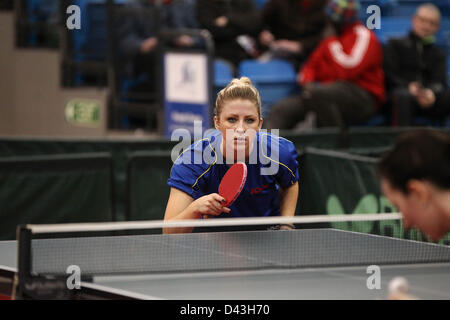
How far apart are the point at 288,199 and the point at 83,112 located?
730 centimetres

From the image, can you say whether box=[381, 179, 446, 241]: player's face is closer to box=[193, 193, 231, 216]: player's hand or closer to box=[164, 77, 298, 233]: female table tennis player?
box=[193, 193, 231, 216]: player's hand

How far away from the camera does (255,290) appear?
117 inches

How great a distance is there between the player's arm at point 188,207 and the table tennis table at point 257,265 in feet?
0.39

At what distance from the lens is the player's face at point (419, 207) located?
2.32 meters

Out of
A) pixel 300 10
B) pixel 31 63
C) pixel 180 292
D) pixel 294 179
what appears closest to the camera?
pixel 180 292

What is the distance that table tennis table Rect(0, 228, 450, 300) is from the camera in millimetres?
2967

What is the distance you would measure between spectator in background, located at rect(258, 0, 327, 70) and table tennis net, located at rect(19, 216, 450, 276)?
5709mm

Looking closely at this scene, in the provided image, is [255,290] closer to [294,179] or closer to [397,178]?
[397,178]

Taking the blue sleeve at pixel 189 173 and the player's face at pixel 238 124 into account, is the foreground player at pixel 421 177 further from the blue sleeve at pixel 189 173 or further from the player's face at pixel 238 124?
the blue sleeve at pixel 189 173

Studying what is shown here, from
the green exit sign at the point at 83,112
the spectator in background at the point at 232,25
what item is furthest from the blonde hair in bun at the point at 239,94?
the green exit sign at the point at 83,112

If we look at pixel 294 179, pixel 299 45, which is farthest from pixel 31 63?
pixel 294 179

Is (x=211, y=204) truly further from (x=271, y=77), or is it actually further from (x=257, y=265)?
(x=271, y=77)

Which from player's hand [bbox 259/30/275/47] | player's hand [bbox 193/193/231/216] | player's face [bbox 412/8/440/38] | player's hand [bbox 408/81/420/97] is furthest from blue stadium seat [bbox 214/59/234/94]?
player's hand [bbox 193/193/231/216]
